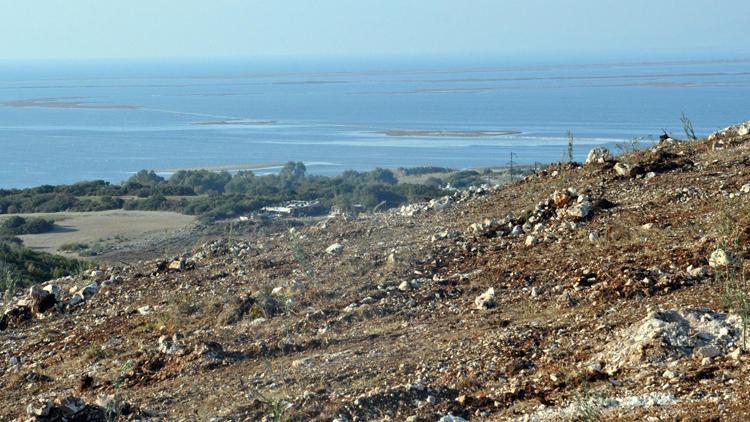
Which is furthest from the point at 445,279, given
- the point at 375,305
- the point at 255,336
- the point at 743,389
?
the point at 743,389

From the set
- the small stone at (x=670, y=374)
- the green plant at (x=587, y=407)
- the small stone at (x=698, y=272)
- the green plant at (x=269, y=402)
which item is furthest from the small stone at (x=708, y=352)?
the green plant at (x=269, y=402)

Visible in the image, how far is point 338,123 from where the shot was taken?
8119 centimetres

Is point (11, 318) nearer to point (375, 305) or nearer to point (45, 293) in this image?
point (45, 293)

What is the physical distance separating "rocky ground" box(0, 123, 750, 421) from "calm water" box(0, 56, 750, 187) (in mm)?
34146

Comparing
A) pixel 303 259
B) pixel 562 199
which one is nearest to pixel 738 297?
pixel 562 199

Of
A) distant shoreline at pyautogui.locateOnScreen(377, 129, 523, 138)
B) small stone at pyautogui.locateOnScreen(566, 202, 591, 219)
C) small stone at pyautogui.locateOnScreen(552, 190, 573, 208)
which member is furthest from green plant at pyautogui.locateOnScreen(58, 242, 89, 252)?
distant shoreline at pyautogui.locateOnScreen(377, 129, 523, 138)

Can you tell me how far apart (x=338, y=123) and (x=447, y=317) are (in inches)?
2893

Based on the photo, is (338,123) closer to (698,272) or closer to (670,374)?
(698,272)

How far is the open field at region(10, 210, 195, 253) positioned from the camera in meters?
23.2

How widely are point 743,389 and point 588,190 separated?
18.4 ft

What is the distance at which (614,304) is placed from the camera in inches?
303

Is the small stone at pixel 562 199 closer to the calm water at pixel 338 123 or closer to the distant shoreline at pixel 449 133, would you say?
the calm water at pixel 338 123

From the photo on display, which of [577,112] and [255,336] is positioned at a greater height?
[255,336]

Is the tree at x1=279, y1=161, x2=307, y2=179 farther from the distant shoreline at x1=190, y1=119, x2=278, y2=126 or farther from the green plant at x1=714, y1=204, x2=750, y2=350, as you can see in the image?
the green plant at x1=714, y1=204, x2=750, y2=350
